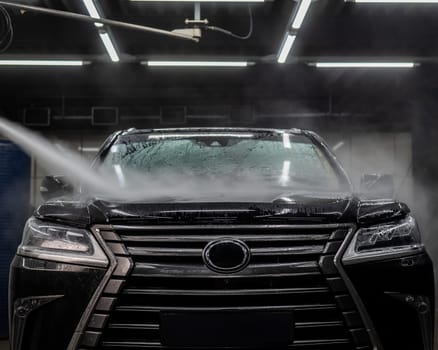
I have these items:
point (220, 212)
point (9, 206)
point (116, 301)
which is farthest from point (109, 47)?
point (116, 301)

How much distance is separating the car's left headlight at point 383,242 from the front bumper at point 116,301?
0.03m

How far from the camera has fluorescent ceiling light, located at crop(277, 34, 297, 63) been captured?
27.9 ft

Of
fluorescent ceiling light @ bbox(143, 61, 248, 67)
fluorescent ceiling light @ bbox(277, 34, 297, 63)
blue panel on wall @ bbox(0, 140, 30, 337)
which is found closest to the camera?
blue panel on wall @ bbox(0, 140, 30, 337)

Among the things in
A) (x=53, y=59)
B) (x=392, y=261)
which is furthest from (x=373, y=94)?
(x=392, y=261)

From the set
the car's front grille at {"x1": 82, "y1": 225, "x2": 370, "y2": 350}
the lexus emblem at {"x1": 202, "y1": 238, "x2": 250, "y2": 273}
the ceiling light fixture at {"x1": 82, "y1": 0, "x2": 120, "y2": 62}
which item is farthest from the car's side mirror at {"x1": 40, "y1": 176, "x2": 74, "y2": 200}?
the ceiling light fixture at {"x1": 82, "y1": 0, "x2": 120, "y2": 62}

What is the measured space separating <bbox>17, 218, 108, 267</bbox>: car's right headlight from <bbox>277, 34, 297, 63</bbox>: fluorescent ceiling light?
260 inches

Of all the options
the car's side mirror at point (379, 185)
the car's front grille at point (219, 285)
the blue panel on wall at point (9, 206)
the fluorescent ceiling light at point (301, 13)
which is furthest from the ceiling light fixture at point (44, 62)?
the car's front grille at point (219, 285)

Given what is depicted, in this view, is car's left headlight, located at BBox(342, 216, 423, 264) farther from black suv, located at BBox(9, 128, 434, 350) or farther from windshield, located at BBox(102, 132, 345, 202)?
windshield, located at BBox(102, 132, 345, 202)

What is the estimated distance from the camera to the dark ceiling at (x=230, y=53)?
26.6 ft

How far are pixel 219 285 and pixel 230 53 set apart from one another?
8.00 metres

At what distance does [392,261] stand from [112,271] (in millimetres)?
1021

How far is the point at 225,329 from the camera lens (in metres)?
2.05

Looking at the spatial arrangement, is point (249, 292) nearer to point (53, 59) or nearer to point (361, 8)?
point (361, 8)

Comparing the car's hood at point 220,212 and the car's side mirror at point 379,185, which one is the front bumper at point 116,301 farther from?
the car's side mirror at point 379,185
